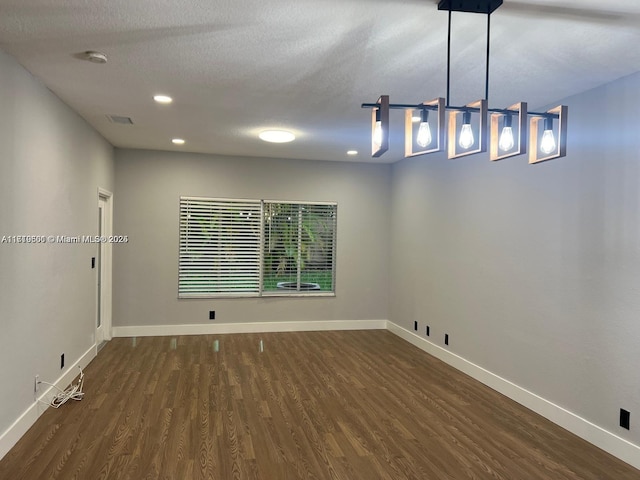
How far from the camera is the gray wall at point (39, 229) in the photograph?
112 inches

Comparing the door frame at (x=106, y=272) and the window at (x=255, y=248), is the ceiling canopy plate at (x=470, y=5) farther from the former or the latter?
the door frame at (x=106, y=272)

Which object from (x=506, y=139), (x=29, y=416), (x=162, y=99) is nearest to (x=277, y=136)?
(x=162, y=99)

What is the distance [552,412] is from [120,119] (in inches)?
185

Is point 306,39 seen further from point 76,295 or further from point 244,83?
point 76,295

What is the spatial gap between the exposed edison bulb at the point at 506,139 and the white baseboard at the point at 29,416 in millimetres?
3404

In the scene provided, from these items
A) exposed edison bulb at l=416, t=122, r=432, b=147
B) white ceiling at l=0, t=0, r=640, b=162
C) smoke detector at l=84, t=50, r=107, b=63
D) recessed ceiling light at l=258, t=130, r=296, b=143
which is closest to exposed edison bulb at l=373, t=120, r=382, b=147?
exposed edison bulb at l=416, t=122, r=432, b=147

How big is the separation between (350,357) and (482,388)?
1557mm

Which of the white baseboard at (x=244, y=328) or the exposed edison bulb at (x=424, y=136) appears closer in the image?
the exposed edison bulb at (x=424, y=136)

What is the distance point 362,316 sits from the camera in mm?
6871

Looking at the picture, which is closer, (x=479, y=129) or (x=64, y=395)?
(x=479, y=129)

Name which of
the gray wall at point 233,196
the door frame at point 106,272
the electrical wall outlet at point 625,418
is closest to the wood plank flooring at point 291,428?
the electrical wall outlet at point 625,418

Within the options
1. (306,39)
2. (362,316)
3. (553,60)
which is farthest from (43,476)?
(362,316)

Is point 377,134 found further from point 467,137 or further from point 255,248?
point 255,248

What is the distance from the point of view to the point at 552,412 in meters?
3.52
